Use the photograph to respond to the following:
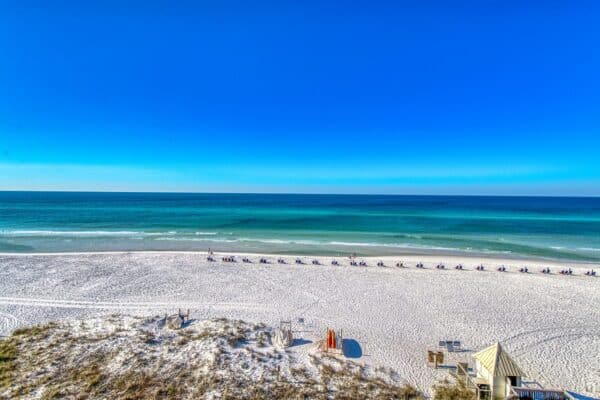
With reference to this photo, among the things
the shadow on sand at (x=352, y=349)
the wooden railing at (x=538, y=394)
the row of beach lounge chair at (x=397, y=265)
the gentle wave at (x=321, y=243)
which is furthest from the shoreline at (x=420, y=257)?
the wooden railing at (x=538, y=394)

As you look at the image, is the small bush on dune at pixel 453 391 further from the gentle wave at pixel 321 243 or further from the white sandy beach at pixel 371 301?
the gentle wave at pixel 321 243

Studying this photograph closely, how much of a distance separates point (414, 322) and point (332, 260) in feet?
32.7

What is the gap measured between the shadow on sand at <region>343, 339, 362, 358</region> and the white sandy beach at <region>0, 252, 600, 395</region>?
17cm

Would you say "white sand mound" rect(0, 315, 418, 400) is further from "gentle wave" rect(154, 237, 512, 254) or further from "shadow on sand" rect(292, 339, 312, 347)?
"gentle wave" rect(154, 237, 512, 254)

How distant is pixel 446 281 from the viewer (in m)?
17.3

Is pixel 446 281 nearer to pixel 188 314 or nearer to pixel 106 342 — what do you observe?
pixel 188 314

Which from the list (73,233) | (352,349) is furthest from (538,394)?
(73,233)

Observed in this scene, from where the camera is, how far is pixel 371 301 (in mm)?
14203

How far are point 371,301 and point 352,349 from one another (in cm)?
451

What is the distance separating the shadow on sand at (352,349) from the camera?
967 cm

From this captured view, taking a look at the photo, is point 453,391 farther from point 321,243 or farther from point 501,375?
point 321,243

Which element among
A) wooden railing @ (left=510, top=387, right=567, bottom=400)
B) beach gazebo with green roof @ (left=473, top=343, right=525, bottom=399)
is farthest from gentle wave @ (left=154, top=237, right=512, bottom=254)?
wooden railing @ (left=510, top=387, right=567, bottom=400)

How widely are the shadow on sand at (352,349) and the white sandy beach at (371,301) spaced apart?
17cm

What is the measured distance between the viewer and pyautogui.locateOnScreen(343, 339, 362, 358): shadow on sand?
9672mm
